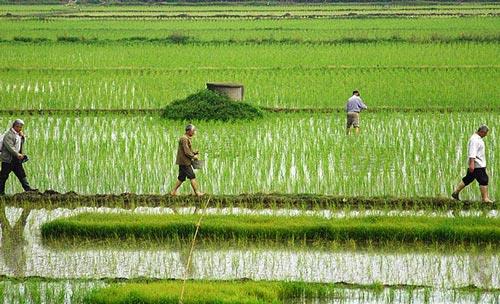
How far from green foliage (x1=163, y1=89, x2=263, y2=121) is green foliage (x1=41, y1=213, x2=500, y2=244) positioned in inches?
234

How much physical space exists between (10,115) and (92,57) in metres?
7.87

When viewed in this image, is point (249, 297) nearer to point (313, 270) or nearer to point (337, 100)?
point (313, 270)

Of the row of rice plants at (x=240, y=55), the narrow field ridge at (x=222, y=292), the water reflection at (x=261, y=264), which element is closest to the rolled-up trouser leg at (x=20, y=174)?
the water reflection at (x=261, y=264)

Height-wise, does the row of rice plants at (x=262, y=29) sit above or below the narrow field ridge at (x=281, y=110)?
above

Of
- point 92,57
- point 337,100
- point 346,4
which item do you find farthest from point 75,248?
point 346,4

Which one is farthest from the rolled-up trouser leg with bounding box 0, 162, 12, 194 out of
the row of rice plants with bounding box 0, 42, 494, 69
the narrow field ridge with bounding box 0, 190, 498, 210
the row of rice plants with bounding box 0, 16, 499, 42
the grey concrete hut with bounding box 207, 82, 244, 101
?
the row of rice plants with bounding box 0, 16, 499, 42

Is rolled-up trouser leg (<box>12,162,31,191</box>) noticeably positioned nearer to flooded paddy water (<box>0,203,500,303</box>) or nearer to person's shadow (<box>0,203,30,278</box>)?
person's shadow (<box>0,203,30,278</box>)

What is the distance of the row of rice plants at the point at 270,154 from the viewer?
1040cm

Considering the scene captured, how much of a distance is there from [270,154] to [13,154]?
334 cm

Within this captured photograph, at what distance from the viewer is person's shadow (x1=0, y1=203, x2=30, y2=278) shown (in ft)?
24.8

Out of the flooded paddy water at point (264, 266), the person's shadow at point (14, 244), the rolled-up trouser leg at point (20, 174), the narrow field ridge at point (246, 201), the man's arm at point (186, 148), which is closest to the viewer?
the flooded paddy water at point (264, 266)

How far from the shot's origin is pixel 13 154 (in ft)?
31.7

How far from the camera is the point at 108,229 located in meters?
8.38

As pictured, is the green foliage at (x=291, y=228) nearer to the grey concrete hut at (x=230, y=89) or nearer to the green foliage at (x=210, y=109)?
the green foliage at (x=210, y=109)
